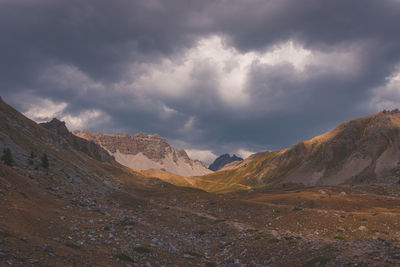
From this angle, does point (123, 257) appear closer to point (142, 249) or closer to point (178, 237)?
point (142, 249)

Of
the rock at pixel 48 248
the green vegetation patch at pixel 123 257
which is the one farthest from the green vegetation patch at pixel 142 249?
the rock at pixel 48 248

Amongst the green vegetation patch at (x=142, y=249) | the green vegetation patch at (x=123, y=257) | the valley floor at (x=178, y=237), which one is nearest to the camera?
the valley floor at (x=178, y=237)

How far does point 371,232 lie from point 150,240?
2383 centimetres

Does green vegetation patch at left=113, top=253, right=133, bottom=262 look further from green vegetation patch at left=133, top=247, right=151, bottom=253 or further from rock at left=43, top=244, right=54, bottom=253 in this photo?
rock at left=43, top=244, right=54, bottom=253

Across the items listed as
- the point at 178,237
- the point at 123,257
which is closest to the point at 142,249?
the point at 123,257

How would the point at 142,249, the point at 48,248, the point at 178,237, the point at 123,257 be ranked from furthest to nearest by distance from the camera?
the point at 178,237 < the point at 142,249 < the point at 123,257 < the point at 48,248

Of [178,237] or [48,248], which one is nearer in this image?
[48,248]

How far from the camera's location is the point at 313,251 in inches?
750

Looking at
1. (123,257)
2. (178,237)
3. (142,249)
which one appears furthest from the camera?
(178,237)

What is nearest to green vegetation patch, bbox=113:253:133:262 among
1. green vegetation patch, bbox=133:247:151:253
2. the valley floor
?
the valley floor

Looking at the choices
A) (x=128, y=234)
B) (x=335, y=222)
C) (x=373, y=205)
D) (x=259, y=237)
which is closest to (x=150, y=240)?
(x=128, y=234)

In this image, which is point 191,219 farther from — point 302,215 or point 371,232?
point 371,232

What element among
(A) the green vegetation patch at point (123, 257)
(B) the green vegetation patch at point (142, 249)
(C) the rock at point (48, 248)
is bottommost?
(B) the green vegetation patch at point (142, 249)

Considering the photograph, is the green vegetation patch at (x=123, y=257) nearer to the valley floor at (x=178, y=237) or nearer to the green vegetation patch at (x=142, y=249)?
the valley floor at (x=178, y=237)
